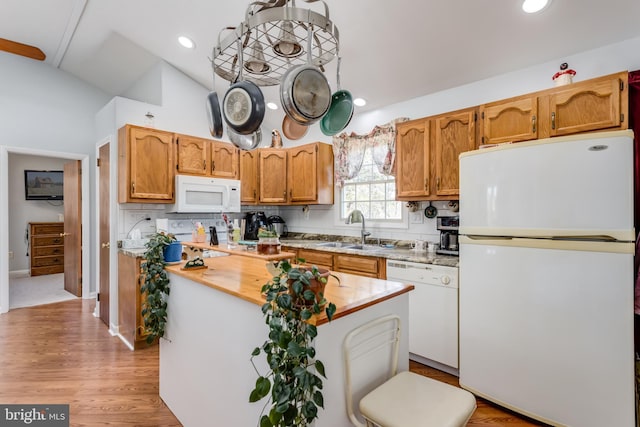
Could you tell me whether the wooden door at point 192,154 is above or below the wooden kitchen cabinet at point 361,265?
above

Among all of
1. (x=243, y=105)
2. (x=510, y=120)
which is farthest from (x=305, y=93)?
(x=510, y=120)

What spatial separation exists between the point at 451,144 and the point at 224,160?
8.68 feet

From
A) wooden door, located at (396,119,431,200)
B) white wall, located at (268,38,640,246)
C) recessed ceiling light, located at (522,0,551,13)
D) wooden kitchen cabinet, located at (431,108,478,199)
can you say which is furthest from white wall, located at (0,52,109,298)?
recessed ceiling light, located at (522,0,551,13)

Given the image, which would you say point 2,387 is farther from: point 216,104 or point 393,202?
point 393,202

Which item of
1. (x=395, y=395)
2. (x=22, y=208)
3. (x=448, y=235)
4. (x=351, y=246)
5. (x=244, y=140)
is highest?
(x=244, y=140)

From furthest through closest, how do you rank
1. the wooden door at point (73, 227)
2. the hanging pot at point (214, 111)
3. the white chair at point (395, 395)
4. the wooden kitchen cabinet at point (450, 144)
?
the wooden door at point (73, 227)
the wooden kitchen cabinet at point (450, 144)
the hanging pot at point (214, 111)
the white chair at point (395, 395)

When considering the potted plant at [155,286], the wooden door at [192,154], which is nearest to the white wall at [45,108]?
the wooden door at [192,154]

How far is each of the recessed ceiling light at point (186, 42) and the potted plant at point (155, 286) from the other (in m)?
2.27

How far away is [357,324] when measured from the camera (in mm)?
1329

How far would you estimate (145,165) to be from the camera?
3189 millimetres

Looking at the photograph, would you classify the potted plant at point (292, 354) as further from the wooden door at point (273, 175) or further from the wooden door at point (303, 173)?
the wooden door at point (273, 175)

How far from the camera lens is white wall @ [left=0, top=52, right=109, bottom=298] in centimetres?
384

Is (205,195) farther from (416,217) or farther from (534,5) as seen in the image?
(534,5)

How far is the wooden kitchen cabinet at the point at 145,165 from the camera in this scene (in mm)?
3096
